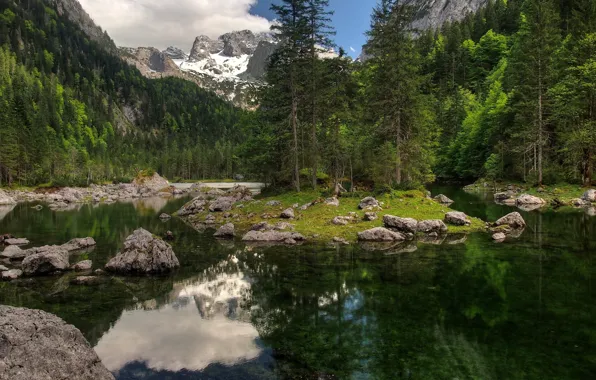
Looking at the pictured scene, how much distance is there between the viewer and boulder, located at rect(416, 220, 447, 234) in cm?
2939

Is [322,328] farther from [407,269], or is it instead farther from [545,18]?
[545,18]

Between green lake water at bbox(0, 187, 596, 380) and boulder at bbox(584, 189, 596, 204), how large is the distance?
78.4 ft

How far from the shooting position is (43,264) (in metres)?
20.4

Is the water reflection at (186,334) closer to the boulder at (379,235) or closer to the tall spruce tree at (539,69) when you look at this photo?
the boulder at (379,235)

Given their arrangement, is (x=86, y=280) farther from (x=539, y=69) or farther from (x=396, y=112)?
(x=539, y=69)

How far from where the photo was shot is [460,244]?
977 inches

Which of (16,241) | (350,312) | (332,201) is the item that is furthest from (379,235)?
(16,241)

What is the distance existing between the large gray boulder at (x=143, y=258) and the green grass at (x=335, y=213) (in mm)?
11092

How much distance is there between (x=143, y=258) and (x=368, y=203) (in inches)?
831

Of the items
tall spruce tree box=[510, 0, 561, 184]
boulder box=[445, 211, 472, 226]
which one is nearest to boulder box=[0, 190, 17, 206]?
boulder box=[445, 211, 472, 226]

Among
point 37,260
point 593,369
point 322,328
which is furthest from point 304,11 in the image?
point 593,369

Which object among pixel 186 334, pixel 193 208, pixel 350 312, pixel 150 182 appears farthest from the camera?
pixel 150 182

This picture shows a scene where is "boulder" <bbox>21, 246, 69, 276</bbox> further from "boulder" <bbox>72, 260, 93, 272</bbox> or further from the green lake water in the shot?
the green lake water

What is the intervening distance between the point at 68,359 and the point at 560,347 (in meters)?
12.6
